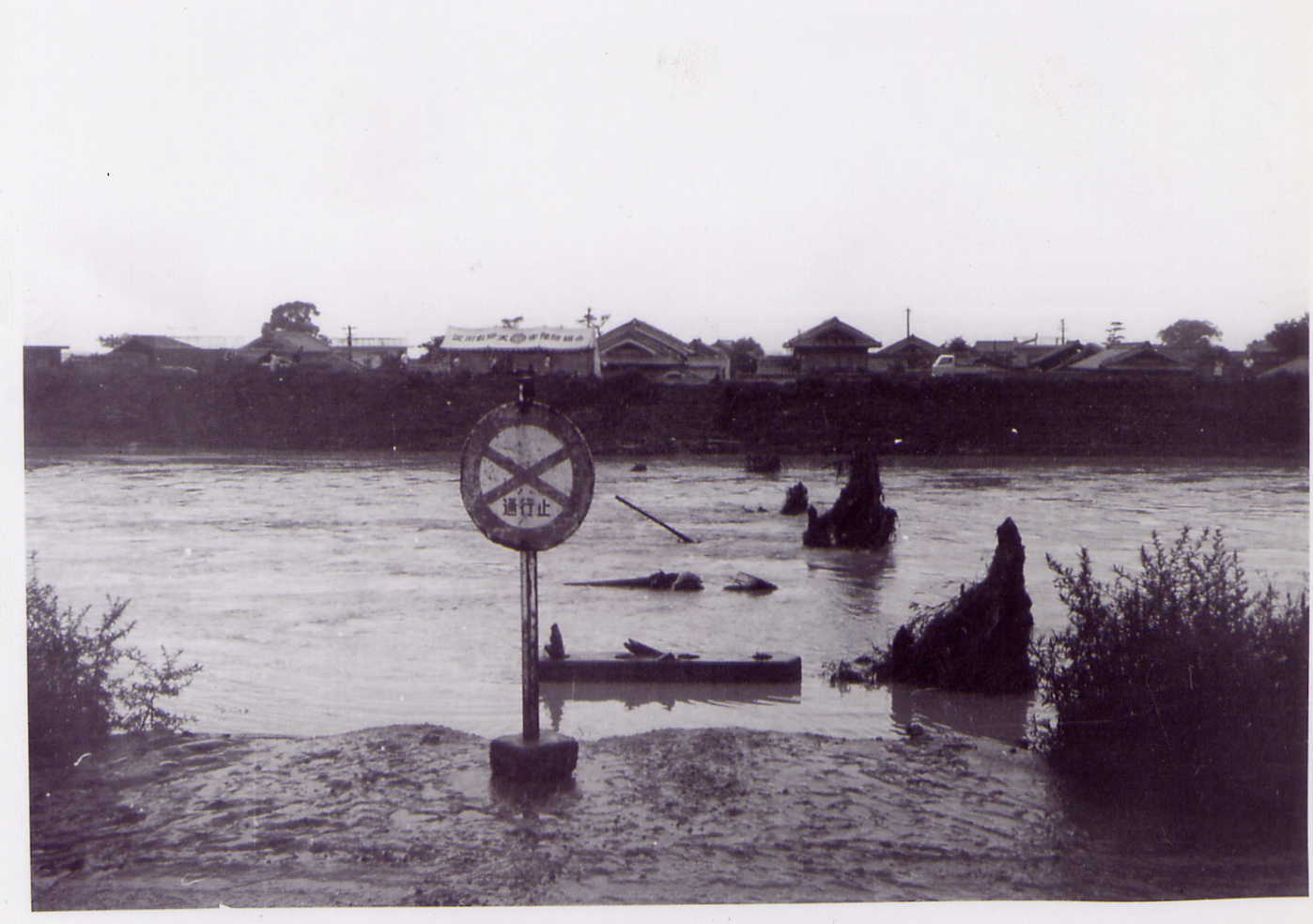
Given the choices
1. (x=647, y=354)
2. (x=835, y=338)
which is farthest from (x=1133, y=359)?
(x=647, y=354)

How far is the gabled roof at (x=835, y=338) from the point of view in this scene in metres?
43.8

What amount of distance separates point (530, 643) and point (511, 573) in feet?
35.3

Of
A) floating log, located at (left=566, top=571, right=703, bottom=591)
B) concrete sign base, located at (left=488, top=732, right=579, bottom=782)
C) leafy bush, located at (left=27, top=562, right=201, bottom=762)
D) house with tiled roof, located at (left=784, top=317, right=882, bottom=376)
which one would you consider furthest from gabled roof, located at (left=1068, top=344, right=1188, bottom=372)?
leafy bush, located at (left=27, top=562, right=201, bottom=762)

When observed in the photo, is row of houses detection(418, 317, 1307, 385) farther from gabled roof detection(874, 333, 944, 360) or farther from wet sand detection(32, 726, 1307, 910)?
wet sand detection(32, 726, 1307, 910)

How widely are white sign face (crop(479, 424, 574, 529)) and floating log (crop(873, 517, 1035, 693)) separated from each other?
433cm

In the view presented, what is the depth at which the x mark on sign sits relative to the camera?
18.7 ft

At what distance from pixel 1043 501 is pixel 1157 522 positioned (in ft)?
12.6

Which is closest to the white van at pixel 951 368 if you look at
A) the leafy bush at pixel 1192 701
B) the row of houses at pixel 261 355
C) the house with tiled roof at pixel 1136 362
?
the house with tiled roof at pixel 1136 362

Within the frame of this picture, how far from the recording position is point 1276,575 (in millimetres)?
16219

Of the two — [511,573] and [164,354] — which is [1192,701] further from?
[164,354]

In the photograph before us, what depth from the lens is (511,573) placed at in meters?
16.4

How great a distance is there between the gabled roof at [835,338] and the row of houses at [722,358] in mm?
44

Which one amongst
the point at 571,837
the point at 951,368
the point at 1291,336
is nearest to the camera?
the point at 571,837

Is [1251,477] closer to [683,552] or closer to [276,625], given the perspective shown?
[683,552]
